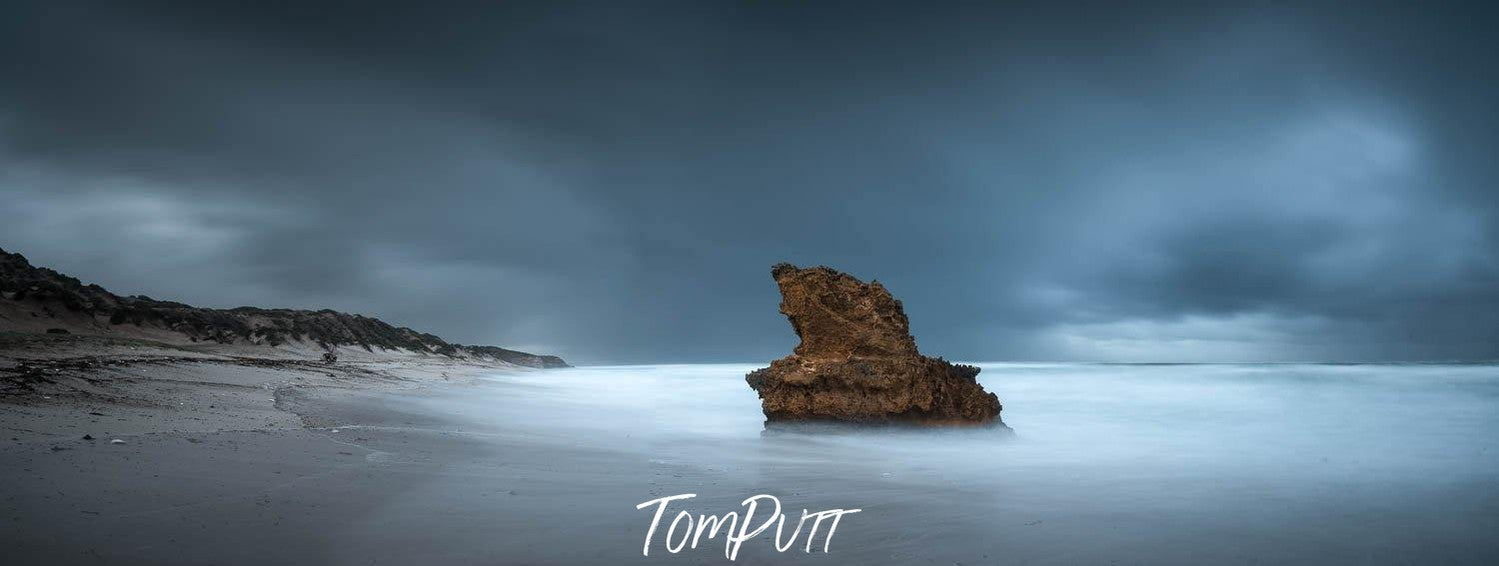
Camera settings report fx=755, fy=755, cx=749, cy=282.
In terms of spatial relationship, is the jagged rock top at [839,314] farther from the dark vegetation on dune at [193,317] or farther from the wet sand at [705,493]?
the dark vegetation on dune at [193,317]

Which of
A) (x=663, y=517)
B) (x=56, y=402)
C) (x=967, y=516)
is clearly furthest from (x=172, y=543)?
(x=56, y=402)

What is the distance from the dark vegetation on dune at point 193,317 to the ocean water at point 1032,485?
1254 centimetres

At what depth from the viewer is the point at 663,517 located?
5.20 m

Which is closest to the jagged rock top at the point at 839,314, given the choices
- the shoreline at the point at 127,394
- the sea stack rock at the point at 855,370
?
the sea stack rock at the point at 855,370

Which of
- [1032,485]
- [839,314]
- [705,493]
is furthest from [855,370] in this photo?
[705,493]

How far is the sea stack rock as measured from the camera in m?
11.5

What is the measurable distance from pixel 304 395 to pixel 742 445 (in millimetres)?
7599

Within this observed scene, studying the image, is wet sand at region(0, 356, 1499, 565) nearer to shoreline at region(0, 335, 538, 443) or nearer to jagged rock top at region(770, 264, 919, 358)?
shoreline at region(0, 335, 538, 443)

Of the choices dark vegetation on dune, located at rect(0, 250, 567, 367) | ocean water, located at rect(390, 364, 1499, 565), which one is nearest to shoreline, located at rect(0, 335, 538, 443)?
ocean water, located at rect(390, 364, 1499, 565)

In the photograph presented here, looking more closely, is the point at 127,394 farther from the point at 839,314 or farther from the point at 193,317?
the point at 193,317

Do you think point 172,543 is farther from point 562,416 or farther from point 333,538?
point 562,416

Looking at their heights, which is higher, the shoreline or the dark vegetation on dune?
the dark vegetation on dune

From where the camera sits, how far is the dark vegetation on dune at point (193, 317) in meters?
20.4

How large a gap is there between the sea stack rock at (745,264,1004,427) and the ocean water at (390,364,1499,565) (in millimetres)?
409
